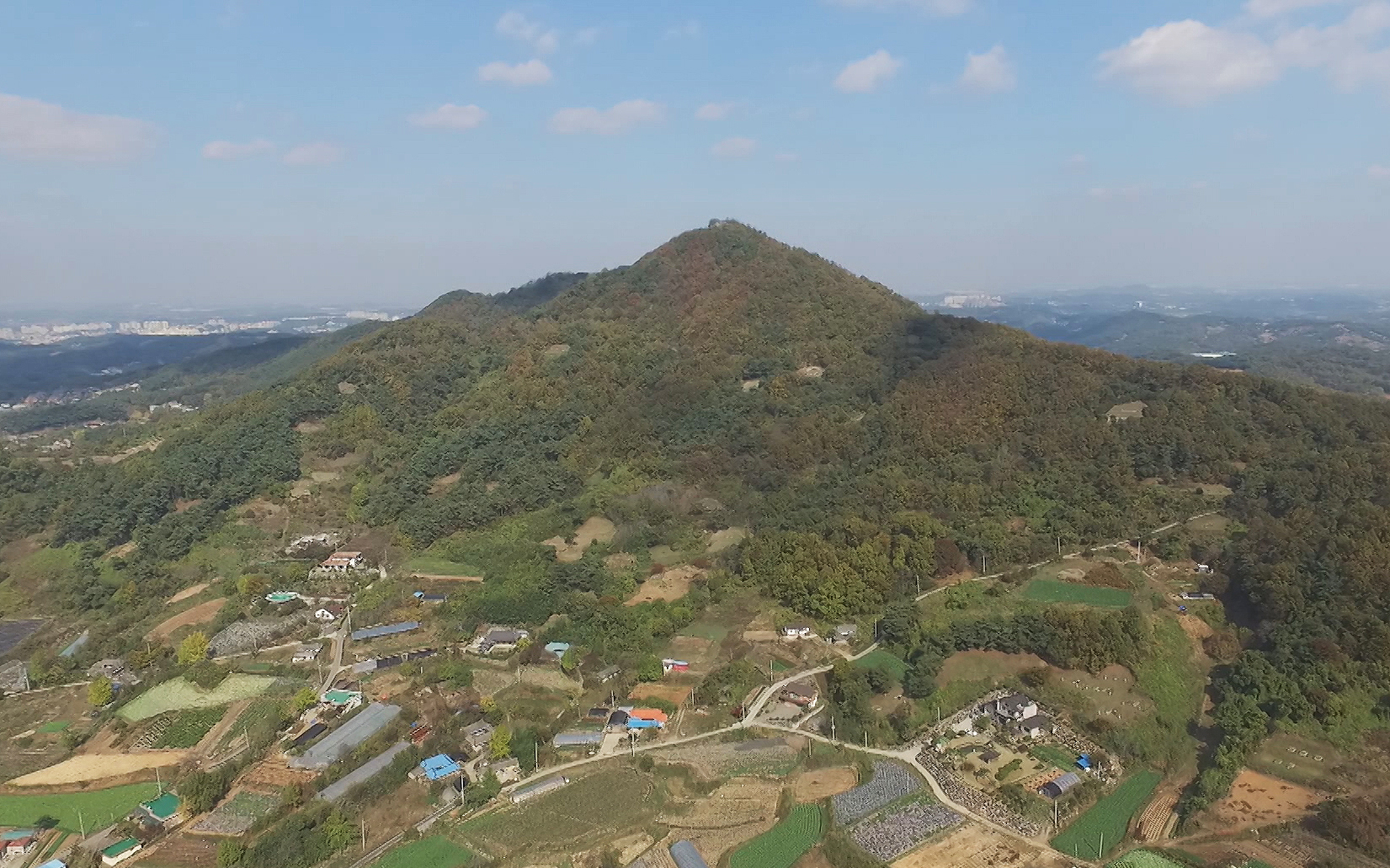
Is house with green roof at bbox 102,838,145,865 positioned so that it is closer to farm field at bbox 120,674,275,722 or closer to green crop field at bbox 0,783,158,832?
green crop field at bbox 0,783,158,832

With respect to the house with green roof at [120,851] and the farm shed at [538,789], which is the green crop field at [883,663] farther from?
the house with green roof at [120,851]

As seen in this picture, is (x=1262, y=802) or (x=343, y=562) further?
(x=343, y=562)

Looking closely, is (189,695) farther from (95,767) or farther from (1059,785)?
(1059,785)

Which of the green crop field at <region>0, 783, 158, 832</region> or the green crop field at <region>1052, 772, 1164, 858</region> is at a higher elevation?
the green crop field at <region>0, 783, 158, 832</region>

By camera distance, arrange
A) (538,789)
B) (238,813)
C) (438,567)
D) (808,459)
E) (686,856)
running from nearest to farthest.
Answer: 1. (686,856)
2. (238,813)
3. (538,789)
4. (438,567)
5. (808,459)

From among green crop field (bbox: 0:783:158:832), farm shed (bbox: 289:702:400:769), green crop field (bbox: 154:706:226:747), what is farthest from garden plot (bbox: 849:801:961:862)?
green crop field (bbox: 154:706:226:747)

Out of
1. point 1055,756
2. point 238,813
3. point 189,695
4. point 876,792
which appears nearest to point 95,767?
point 189,695
